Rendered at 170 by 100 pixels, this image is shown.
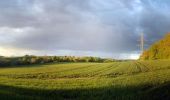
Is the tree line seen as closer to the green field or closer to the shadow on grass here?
the green field

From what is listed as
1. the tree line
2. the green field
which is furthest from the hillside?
the green field

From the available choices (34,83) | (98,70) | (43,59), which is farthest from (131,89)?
(43,59)

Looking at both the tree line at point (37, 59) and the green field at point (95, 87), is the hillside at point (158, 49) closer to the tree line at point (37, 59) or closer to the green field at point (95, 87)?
the tree line at point (37, 59)

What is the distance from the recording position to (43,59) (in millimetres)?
49875

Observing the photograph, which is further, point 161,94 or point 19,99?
point 161,94

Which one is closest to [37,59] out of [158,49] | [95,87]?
[95,87]

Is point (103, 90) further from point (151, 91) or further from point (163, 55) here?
point (163, 55)

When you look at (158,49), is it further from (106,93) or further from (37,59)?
(106,93)

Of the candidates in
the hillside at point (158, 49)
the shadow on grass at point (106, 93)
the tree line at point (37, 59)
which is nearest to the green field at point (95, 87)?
the shadow on grass at point (106, 93)

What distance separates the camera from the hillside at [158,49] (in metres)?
66.9

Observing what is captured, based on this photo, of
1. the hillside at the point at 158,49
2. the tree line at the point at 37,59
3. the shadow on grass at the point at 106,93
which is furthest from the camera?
the hillside at the point at 158,49

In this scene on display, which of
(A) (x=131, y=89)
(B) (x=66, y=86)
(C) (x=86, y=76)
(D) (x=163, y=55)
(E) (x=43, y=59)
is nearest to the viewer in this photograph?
(A) (x=131, y=89)

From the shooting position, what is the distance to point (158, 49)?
69312 mm

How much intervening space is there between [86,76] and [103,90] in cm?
777
